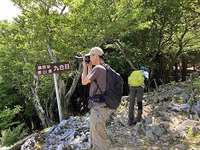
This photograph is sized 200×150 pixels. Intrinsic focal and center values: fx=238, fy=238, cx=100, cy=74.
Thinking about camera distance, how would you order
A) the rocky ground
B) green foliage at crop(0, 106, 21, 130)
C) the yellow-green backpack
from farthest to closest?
1. green foliage at crop(0, 106, 21, 130)
2. the yellow-green backpack
3. the rocky ground

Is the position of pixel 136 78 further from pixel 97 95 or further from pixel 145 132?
pixel 97 95

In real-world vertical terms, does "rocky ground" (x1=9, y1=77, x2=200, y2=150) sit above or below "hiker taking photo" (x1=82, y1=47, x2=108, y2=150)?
below

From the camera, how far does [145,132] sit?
601 centimetres

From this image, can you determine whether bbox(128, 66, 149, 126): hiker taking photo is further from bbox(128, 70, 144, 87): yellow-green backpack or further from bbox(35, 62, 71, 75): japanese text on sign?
bbox(35, 62, 71, 75): japanese text on sign

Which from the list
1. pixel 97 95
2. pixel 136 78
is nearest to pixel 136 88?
pixel 136 78

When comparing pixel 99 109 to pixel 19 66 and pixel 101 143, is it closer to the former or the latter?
pixel 101 143

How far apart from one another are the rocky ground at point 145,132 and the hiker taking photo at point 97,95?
4.91ft

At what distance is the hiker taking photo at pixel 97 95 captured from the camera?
12.7ft

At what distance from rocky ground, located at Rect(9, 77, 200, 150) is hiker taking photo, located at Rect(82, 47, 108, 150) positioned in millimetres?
1497

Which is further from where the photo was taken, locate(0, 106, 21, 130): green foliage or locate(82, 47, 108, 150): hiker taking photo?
locate(0, 106, 21, 130): green foliage

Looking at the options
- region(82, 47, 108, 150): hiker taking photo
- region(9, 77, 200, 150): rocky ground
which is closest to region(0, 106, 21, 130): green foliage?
region(9, 77, 200, 150): rocky ground

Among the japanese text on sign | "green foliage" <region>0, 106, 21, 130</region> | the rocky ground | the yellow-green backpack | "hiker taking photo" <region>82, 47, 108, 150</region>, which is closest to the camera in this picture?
"hiker taking photo" <region>82, 47, 108, 150</region>

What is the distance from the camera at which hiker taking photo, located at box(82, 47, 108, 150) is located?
3.88 meters

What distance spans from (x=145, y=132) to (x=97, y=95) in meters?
2.63
